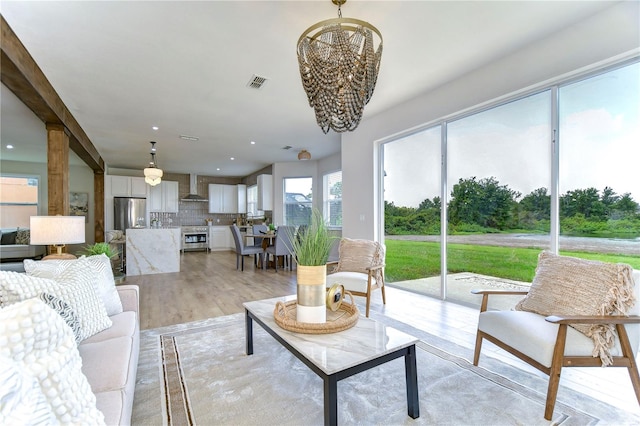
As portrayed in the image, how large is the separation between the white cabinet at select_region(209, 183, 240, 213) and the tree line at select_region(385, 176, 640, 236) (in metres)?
6.95

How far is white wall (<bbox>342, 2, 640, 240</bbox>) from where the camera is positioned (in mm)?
2326

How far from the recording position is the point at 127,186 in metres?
8.28

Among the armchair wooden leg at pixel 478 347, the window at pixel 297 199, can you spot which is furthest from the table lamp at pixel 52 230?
the window at pixel 297 199

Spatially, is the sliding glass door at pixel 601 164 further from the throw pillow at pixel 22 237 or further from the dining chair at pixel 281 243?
the throw pillow at pixel 22 237

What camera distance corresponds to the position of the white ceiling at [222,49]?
2.24m

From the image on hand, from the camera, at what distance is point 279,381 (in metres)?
1.92

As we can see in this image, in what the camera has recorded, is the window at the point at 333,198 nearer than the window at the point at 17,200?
Yes

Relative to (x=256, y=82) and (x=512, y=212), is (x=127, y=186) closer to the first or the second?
(x=256, y=82)

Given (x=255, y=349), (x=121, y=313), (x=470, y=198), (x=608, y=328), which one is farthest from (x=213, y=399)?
(x=470, y=198)

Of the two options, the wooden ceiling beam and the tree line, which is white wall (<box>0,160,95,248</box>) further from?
the tree line

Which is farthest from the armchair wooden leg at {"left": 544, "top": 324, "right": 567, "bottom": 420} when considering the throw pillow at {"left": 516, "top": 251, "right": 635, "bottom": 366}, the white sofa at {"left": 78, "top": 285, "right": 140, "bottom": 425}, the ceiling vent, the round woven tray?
the ceiling vent

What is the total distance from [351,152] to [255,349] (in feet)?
12.1

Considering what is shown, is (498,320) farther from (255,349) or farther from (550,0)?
(550,0)

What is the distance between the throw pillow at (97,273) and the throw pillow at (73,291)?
0.04m
